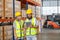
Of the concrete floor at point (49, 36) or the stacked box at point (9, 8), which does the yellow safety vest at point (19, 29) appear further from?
the concrete floor at point (49, 36)

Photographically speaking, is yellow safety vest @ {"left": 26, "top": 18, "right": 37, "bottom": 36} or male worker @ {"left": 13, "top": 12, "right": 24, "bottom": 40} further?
male worker @ {"left": 13, "top": 12, "right": 24, "bottom": 40}

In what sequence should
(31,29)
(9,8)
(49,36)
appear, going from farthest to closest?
(49,36) → (9,8) → (31,29)

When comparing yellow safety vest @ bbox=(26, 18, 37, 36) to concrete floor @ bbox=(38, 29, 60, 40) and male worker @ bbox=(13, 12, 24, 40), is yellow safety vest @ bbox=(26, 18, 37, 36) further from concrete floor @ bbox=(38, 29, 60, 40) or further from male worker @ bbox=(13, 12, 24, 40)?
concrete floor @ bbox=(38, 29, 60, 40)

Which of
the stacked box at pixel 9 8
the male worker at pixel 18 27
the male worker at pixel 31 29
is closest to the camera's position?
the male worker at pixel 31 29

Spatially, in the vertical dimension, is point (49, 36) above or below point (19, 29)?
below

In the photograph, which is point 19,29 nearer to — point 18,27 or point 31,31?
point 18,27

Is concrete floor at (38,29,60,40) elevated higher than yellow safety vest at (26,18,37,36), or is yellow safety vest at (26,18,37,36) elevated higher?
yellow safety vest at (26,18,37,36)

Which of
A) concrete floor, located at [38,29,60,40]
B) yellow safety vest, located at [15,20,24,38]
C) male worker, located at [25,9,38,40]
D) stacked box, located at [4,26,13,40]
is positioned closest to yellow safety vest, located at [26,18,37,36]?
male worker, located at [25,9,38,40]

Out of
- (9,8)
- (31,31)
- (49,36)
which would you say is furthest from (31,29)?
(49,36)

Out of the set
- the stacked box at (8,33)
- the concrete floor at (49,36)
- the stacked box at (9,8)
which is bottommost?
the concrete floor at (49,36)

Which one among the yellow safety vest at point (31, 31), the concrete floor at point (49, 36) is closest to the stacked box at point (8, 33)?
the yellow safety vest at point (31, 31)

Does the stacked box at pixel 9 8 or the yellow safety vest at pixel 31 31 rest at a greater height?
the stacked box at pixel 9 8

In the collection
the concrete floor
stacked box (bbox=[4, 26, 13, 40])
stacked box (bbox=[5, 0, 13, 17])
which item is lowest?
the concrete floor

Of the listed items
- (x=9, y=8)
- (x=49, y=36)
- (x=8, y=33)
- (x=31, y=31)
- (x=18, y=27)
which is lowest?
(x=49, y=36)
